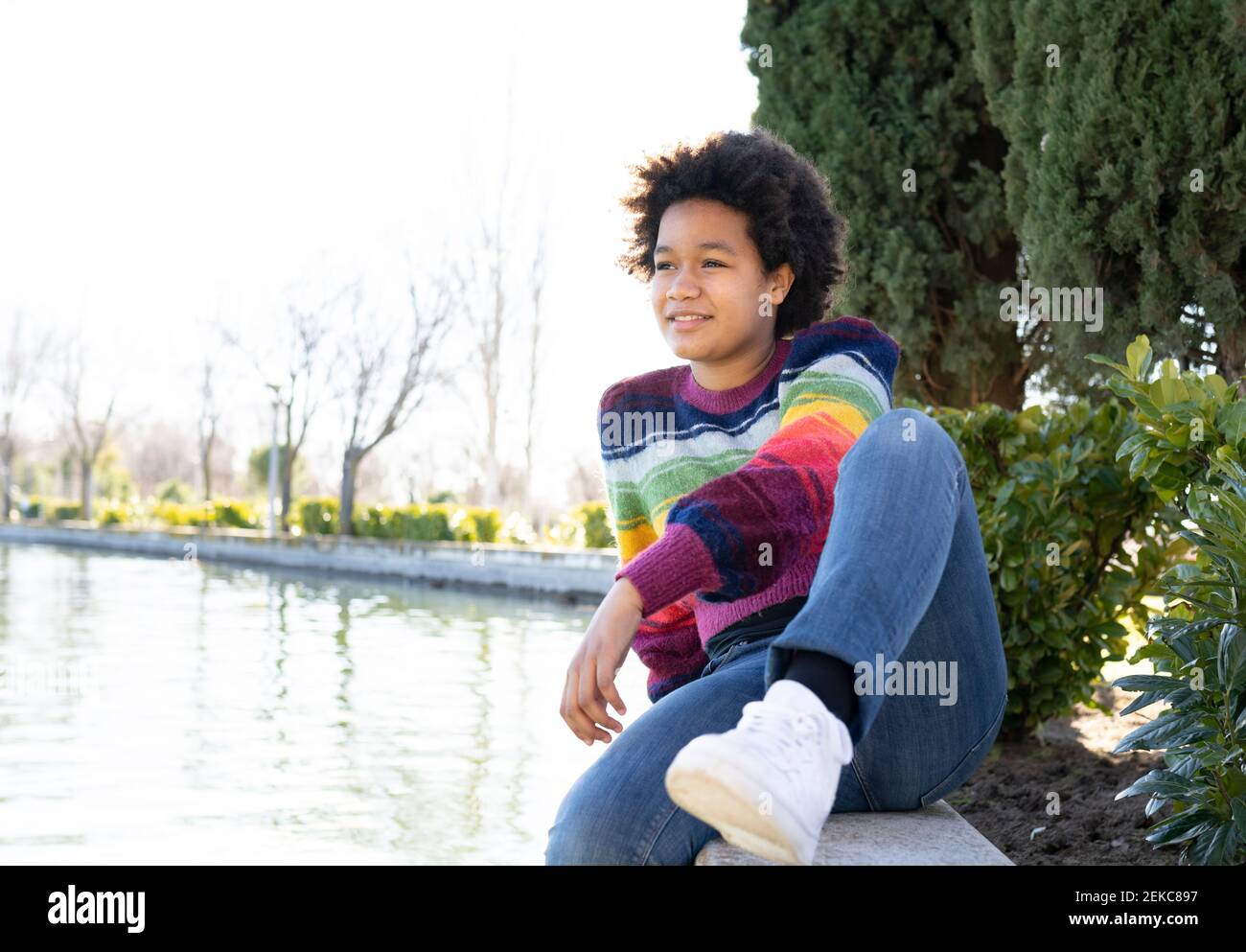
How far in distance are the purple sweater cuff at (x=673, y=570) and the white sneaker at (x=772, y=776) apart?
1.05 feet

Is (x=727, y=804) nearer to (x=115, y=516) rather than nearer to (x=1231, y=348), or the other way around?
(x=1231, y=348)

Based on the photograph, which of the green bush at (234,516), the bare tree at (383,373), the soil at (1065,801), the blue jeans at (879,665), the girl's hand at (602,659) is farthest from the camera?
the green bush at (234,516)

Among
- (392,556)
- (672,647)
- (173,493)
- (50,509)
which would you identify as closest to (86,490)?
(50,509)

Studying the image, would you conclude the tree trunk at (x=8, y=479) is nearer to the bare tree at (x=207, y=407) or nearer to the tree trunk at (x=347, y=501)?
the bare tree at (x=207, y=407)

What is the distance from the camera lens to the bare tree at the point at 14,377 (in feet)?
109

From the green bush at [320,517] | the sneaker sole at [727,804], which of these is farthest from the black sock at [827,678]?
the green bush at [320,517]

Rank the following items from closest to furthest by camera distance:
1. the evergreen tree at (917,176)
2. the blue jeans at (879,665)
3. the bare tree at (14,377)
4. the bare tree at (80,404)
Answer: the blue jeans at (879,665) → the evergreen tree at (917,176) → the bare tree at (80,404) → the bare tree at (14,377)

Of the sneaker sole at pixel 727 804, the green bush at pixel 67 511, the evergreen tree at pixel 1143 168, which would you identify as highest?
the evergreen tree at pixel 1143 168

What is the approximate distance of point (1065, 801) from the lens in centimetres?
301

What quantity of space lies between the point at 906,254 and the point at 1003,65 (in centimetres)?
129

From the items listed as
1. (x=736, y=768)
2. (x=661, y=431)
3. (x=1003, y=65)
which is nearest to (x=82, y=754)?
(x=661, y=431)

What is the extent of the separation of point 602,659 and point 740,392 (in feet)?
2.17

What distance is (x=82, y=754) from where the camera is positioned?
4.51 m
